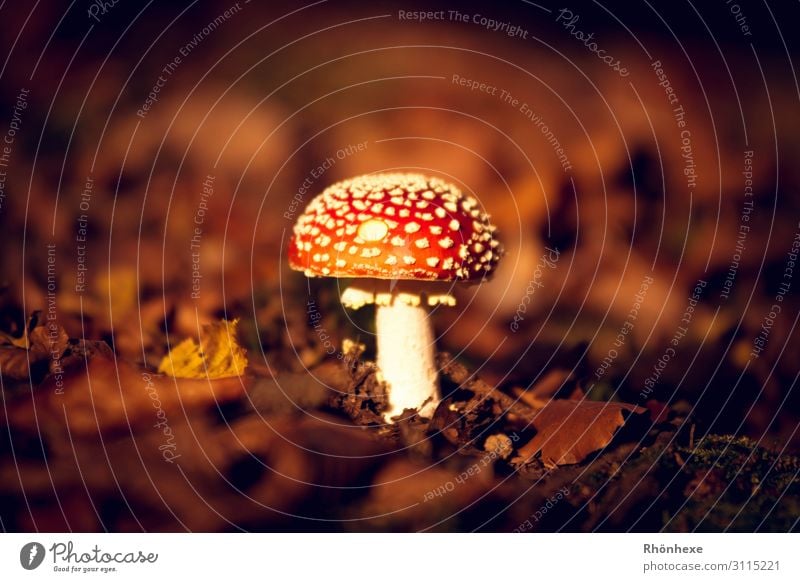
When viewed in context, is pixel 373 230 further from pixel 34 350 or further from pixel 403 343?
pixel 34 350

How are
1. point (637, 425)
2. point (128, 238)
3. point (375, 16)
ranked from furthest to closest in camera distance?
point (128, 238), point (375, 16), point (637, 425)

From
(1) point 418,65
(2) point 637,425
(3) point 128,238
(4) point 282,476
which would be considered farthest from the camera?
(3) point 128,238

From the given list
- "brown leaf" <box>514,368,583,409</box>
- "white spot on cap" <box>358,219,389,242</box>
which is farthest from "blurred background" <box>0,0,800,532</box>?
"white spot on cap" <box>358,219,389,242</box>

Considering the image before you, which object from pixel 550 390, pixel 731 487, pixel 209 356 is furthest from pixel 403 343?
pixel 731 487
